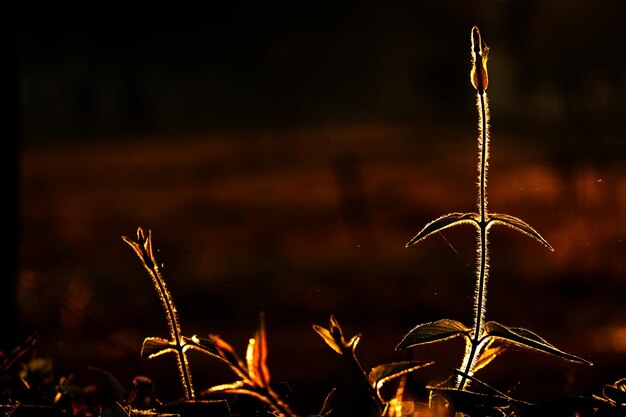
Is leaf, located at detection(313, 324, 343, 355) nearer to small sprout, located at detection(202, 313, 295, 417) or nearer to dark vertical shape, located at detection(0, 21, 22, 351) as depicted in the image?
small sprout, located at detection(202, 313, 295, 417)

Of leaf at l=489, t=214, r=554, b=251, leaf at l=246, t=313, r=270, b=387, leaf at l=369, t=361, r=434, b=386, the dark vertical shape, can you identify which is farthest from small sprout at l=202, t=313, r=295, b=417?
the dark vertical shape

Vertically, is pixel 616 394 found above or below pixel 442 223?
below

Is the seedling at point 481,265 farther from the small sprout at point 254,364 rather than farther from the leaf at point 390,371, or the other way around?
the small sprout at point 254,364

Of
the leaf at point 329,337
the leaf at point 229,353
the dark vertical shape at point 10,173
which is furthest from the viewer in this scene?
the dark vertical shape at point 10,173

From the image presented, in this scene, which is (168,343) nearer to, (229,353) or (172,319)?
(172,319)

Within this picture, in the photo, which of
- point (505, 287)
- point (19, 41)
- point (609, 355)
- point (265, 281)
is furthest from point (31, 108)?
point (505, 287)

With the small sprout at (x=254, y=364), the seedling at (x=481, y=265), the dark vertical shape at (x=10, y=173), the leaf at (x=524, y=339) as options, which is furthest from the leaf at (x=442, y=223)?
the dark vertical shape at (x=10, y=173)

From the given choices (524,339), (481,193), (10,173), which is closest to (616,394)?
(524,339)
